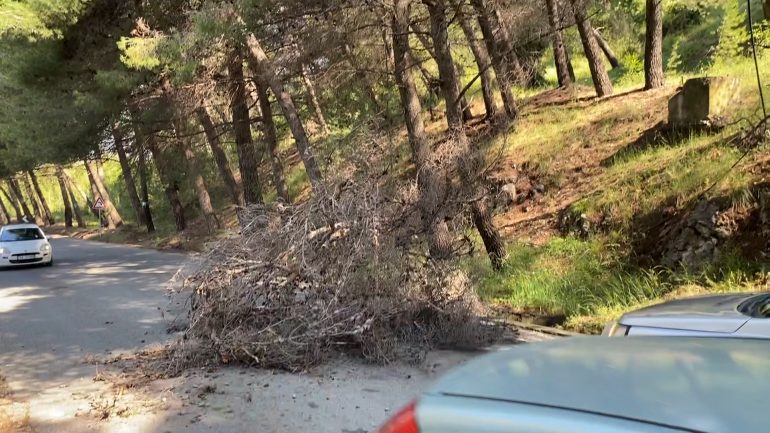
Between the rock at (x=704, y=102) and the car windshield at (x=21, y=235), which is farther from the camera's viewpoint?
the car windshield at (x=21, y=235)

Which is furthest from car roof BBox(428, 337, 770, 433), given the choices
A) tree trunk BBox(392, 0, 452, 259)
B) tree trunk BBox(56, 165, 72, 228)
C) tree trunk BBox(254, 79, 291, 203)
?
tree trunk BBox(56, 165, 72, 228)

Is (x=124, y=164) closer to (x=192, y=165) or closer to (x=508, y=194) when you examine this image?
(x=192, y=165)

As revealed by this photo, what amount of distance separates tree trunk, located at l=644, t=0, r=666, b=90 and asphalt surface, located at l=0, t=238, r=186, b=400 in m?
12.7

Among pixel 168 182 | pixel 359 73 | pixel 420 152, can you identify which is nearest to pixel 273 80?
pixel 359 73

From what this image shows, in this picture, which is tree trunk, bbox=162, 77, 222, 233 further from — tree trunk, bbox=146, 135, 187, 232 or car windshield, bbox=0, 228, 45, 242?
car windshield, bbox=0, 228, 45, 242

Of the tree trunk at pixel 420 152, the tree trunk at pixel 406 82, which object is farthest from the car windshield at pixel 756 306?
the tree trunk at pixel 406 82

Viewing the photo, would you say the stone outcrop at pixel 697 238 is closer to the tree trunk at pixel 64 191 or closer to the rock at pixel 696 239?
the rock at pixel 696 239

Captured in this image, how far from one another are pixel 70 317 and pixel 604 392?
10280mm

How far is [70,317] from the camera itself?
10203mm

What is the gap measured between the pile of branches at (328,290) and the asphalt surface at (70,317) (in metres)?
1.91

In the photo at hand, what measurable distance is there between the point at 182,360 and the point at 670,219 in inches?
305

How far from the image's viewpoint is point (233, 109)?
16.9m

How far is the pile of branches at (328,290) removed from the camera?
6207 millimetres

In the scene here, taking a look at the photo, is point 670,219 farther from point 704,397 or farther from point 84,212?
point 84,212
